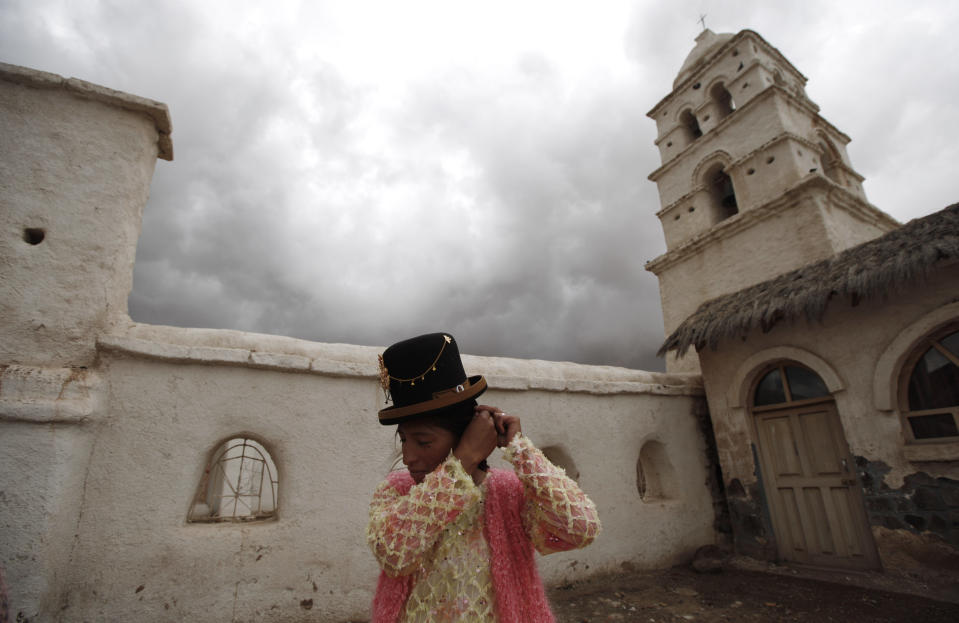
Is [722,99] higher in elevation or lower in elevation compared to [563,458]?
higher

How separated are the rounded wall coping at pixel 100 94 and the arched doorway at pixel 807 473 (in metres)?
8.41

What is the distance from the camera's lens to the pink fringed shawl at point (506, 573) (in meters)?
1.39

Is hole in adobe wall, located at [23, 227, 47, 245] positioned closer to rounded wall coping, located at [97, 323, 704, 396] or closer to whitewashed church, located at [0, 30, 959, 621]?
whitewashed church, located at [0, 30, 959, 621]

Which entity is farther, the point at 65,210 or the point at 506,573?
the point at 65,210

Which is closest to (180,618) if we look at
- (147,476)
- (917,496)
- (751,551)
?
(147,476)

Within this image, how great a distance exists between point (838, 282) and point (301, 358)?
6.26 meters

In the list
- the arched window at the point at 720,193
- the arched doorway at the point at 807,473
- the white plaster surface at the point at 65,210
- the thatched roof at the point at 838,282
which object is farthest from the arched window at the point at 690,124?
the white plaster surface at the point at 65,210

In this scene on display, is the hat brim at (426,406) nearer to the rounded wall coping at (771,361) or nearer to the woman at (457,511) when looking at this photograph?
the woman at (457,511)

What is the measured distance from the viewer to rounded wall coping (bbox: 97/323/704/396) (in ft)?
12.3

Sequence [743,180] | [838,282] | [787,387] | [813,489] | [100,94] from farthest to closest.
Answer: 1. [743,180]
2. [787,387]
3. [813,489]
4. [838,282]
5. [100,94]

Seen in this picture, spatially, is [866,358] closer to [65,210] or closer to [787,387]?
[787,387]

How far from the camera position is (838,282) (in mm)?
5270

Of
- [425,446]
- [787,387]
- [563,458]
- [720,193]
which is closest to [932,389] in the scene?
[787,387]

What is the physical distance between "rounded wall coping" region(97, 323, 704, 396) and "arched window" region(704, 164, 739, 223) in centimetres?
720
